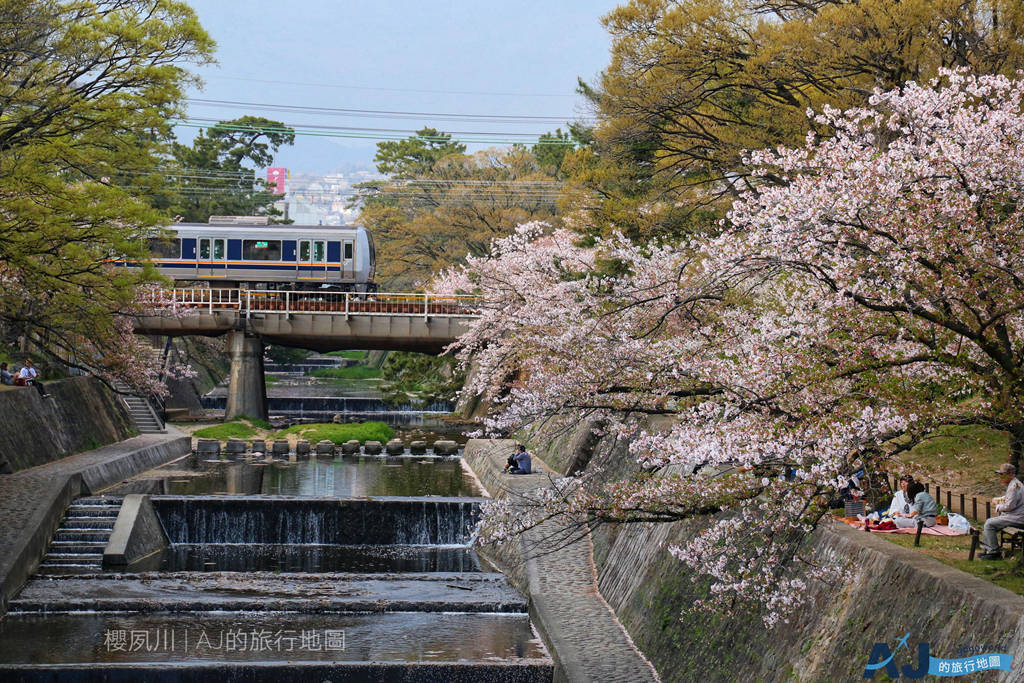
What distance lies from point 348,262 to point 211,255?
19.4ft

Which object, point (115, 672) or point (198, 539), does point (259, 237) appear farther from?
point (115, 672)

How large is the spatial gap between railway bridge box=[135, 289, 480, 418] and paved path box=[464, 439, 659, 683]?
20234 millimetres

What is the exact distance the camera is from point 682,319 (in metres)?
19.2

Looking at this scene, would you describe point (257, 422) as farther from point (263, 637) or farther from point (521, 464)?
point (263, 637)

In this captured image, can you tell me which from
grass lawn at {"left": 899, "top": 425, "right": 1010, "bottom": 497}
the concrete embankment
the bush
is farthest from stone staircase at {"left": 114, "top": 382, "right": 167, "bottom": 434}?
grass lawn at {"left": 899, "top": 425, "right": 1010, "bottom": 497}

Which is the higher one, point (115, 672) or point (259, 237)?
point (259, 237)

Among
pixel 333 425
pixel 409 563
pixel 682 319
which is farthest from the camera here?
pixel 333 425

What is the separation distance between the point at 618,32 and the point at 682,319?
7989 mm

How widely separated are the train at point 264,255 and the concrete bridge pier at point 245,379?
406 cm

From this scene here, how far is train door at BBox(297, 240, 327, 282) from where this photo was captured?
46.1 m

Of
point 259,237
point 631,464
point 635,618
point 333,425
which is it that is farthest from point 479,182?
point 635,618

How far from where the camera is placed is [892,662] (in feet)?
28.7

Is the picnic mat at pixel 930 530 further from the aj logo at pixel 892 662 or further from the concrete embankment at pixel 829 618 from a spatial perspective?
the aj logo at pixel 892 662

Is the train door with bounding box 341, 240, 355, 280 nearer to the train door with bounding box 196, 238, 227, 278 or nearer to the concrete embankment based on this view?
the train door with bounding box 196, 238, 227, 278
